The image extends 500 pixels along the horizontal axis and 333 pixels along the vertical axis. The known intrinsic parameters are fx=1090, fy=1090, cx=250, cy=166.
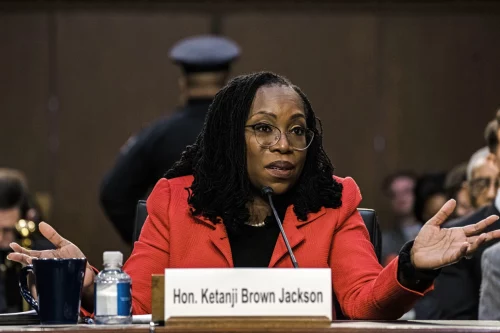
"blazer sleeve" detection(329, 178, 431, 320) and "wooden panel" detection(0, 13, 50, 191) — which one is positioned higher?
"wooden panel" detection(0, 13, 50, 191)

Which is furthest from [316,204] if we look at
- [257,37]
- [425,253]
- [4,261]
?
[257,37]

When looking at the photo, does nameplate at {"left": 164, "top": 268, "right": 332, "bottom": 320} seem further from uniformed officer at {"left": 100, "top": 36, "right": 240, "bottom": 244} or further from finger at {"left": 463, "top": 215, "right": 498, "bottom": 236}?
uniformed officer at {"left": 100, "top": 36, "right": 240, "bottom": 244}

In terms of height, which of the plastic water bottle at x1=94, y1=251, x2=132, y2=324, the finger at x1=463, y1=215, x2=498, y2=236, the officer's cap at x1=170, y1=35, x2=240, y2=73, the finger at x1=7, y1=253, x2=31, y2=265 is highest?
the officer's cap at x1=170, y1=35, x2=240, y2=73

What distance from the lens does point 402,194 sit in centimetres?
735

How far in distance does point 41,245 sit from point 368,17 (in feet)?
13.5

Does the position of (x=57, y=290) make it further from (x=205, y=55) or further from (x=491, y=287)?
(x=205, y=55)

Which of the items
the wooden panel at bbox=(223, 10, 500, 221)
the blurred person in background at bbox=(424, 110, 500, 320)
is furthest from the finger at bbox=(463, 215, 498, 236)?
the wooden panel at bbox=(223, 10, 500, 221)

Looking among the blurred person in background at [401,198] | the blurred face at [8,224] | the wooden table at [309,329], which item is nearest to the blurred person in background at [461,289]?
the blurred face at [8,224]

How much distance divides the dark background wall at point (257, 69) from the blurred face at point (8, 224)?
2.92 metres

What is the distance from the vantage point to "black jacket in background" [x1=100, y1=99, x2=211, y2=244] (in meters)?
4.81

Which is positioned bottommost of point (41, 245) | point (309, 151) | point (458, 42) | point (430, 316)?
point (430, 316)

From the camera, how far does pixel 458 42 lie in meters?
7.64

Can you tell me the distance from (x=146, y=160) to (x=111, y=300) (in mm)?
2695

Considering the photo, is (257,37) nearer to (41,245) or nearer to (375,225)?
(41,245)
